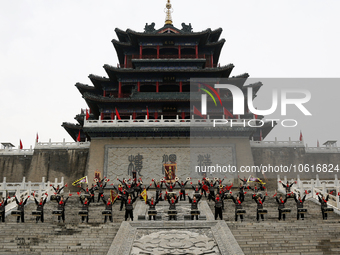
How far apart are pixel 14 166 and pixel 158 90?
46.9ft

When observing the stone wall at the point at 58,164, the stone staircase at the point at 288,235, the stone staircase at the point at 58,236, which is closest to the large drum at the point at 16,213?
the stone staircase at the point at 58,236

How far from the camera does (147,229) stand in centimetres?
1376

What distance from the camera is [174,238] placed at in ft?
41.4

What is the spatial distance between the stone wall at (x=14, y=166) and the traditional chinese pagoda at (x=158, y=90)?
5.22 metres

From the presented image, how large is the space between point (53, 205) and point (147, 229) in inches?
290

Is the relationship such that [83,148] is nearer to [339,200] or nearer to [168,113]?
[168,113]

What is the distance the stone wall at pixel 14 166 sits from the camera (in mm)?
30328

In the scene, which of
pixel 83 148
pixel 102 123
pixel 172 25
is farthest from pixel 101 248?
pixel 172 25

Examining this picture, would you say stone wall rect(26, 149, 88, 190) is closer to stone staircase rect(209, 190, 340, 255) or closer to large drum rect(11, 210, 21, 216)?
large drum rect(11, 210, 21, 216)

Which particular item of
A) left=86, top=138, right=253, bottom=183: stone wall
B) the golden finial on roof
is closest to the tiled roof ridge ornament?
the golden finial on roof

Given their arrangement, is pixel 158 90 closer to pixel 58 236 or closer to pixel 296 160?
pixel 296 160

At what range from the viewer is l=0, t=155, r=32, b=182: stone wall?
3033cm

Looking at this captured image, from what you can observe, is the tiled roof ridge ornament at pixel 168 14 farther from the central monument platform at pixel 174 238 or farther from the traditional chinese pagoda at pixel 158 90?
the central monument platform at pixel 174 238

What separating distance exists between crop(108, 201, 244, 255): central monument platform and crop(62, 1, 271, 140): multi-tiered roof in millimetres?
14622
